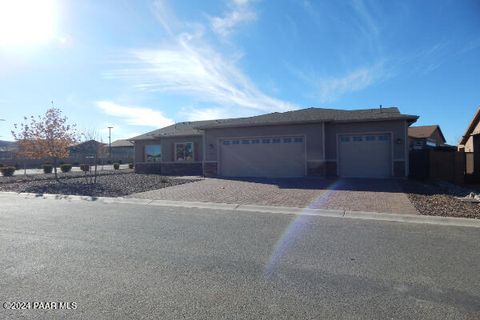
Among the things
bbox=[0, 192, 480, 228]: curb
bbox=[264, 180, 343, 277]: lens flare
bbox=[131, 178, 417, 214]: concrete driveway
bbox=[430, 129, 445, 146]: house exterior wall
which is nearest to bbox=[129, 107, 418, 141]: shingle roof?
bbox=[131, 178, 417, 214]: concrete driveway

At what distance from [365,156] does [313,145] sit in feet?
10.2

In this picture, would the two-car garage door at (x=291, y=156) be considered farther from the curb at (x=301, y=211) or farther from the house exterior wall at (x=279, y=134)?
the curb at (x=301, y=211)

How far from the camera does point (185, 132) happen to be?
26.5 m

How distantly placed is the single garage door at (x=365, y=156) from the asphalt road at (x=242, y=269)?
40.0 ft

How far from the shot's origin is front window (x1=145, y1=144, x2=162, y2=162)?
2800 centimetres

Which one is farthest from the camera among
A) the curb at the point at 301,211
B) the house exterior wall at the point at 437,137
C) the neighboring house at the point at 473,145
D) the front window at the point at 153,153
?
the house exterior wall at the point at 437,137

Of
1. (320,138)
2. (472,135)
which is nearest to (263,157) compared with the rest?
(320,138)

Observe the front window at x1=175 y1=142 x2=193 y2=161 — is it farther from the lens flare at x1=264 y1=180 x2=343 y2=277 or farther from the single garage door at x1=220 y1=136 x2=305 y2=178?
the lens flare at x1=264 y1=180 x2=343 y2=277

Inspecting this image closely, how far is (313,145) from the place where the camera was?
787 inches

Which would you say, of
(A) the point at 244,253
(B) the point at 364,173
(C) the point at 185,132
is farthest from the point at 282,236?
(C) the point at 185,132

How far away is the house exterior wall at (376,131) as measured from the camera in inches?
747

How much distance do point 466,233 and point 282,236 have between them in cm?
398

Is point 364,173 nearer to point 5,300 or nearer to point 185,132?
point 185,132

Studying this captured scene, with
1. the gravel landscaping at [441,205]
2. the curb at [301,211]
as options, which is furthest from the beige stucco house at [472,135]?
the curb at [301,211]
